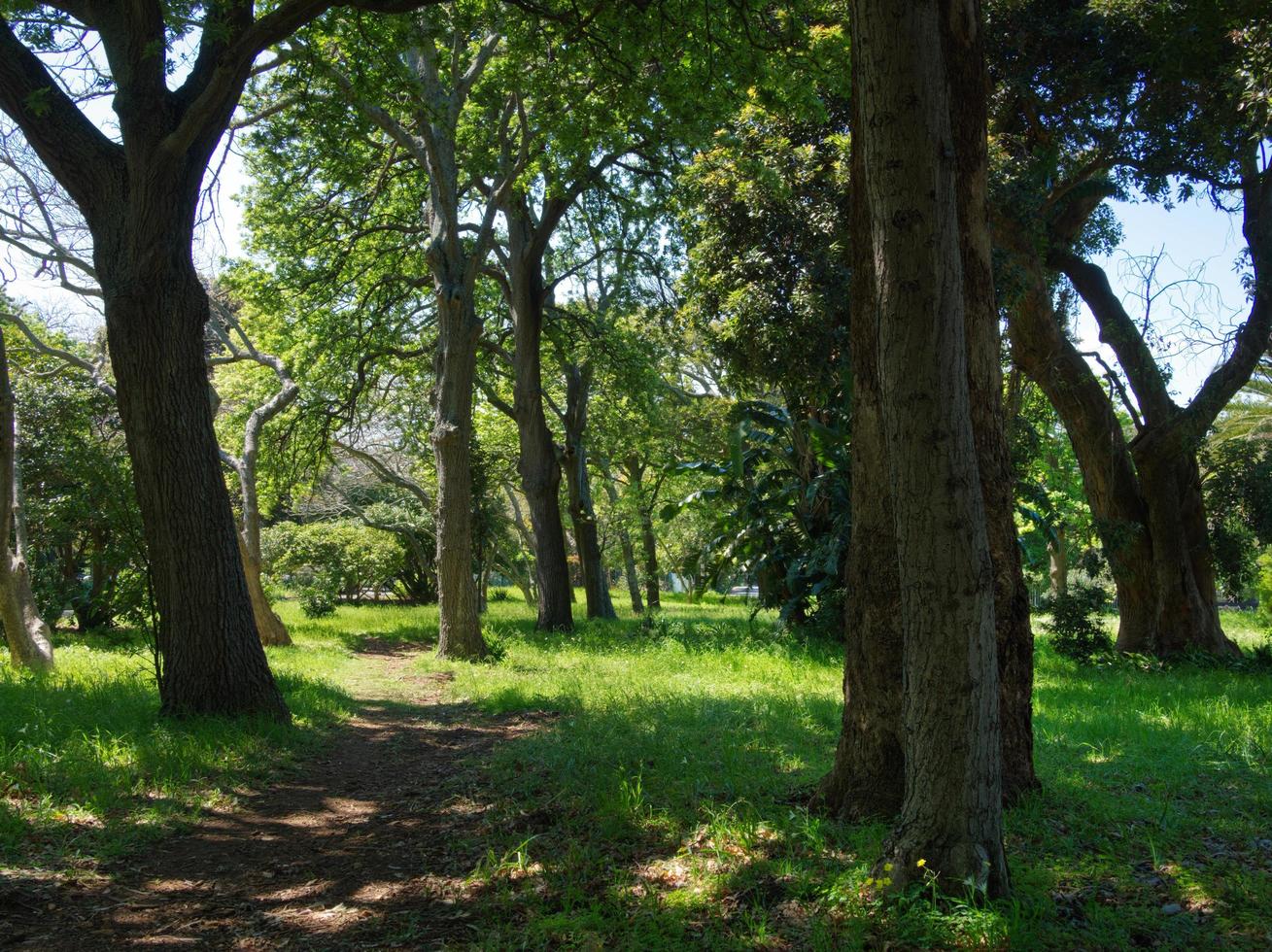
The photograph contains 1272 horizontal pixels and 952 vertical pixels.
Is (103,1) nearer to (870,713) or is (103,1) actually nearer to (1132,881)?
(870,713)

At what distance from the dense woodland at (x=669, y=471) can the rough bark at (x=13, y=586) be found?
6 cm

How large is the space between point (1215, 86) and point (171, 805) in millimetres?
12130

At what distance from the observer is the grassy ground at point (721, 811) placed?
3.54 meters

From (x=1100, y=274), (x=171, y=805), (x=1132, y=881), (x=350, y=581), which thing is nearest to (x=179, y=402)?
(x=171, y=805)

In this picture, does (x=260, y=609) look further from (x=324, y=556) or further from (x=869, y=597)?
(x=869, y=597)

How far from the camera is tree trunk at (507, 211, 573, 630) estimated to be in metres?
17.0

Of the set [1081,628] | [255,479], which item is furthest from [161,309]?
[1081,628]

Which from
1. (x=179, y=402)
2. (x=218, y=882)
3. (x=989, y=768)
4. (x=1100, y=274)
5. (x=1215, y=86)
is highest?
(x=1215, y=86)

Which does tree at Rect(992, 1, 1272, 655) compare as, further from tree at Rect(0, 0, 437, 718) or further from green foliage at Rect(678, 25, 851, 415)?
tree at Rect(0, 0, 437, 718)

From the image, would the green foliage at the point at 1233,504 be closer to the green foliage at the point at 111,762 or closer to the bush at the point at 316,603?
the green foliage at the point at 111,762

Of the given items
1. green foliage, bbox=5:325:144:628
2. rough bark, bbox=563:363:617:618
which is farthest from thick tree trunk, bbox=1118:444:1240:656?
green foliage, bbox=5:325:144:628

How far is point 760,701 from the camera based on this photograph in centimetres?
852

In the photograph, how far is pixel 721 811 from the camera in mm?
4805

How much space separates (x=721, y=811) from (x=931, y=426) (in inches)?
104
